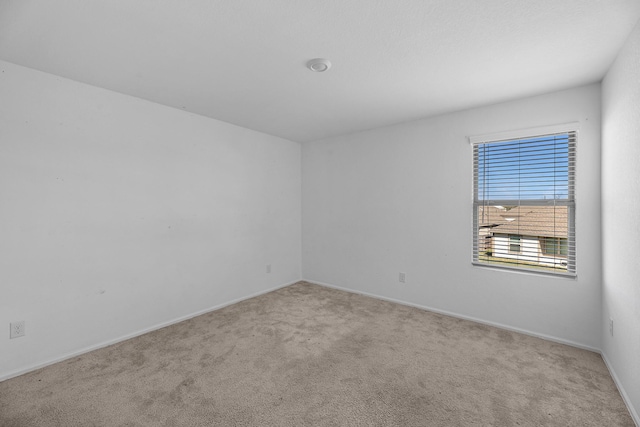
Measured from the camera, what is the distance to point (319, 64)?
2.16 m

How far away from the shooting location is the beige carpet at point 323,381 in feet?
5.70

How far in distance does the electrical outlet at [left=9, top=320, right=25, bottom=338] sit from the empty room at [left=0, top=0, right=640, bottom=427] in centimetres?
2

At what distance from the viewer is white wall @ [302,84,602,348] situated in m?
2.56

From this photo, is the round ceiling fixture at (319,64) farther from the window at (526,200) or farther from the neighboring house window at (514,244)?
the neighboring house window at (514,244)

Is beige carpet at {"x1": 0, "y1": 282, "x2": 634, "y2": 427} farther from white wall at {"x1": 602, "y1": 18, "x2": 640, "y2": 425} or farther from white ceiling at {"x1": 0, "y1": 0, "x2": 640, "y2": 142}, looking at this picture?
white ceiling at {"x1": 0, "y1": 0, "x2": 640, "y2": 142}

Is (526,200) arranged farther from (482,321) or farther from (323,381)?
(323,381)

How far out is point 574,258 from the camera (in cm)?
263

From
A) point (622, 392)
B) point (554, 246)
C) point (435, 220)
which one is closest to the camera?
point (622, 392)

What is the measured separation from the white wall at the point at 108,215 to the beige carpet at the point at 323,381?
359 millimetres

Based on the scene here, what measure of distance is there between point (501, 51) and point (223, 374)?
10.3 ft

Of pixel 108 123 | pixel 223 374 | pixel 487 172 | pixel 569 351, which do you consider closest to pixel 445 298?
pixel 569 351

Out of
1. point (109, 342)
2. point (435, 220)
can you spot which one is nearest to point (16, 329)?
point (109, 342)

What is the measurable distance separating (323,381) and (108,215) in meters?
2.45

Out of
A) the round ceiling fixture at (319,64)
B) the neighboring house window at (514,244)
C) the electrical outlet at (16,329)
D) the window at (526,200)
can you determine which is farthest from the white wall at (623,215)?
the electrical outlet at (16,329)
